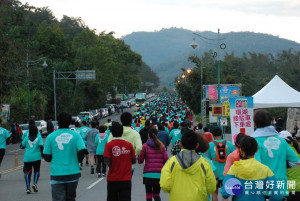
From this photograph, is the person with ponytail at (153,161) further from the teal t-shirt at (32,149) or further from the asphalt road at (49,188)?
the teal t-shirt at (32,149)

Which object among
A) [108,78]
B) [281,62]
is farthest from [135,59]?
[281,62]

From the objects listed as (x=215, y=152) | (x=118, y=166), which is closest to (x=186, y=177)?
(x=118, y=166)

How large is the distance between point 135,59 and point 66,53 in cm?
3810

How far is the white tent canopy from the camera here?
17.8m

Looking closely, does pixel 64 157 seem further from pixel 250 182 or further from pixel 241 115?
pixel 241 115

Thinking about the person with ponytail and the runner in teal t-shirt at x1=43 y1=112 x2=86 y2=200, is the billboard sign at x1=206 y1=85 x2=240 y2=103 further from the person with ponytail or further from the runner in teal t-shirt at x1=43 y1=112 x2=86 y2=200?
the runner in teal t-shirt at x1=43 y1=112 x2=86 y2=200

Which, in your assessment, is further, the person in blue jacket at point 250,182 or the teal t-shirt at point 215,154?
the teal t-shirt at point 215,154

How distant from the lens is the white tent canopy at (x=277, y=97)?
17.8m

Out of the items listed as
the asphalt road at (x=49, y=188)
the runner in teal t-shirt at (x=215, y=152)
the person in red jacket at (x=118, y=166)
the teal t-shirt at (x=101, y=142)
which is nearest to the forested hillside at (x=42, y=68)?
the asphalt road at (x=49, y=188)

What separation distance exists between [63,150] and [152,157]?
5.55 feet

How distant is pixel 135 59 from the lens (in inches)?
4107

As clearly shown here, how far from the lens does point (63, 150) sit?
307 inches

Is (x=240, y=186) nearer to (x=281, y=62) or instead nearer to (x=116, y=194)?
(x=116, y=194)

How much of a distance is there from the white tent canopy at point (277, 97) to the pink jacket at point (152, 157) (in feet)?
32.3
